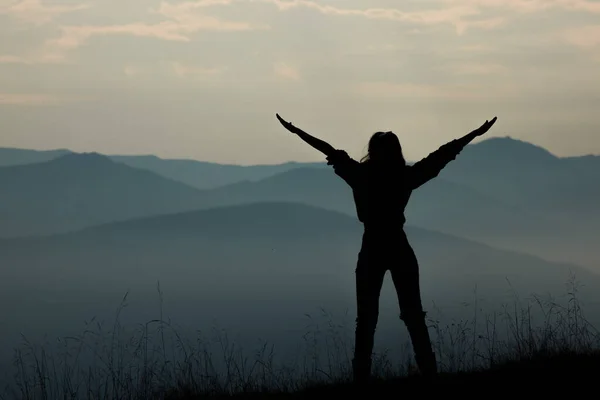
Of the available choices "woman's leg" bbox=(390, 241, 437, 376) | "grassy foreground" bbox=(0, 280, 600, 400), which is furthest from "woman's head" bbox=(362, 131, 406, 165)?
"grassy foreground" bbox=(0, 280, 600, 400)

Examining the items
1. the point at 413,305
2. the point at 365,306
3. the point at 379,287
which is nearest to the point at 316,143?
the point at 379,287

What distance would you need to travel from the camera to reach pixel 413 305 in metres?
9.71

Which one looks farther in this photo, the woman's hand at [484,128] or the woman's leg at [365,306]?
the woman's hand at [484,128]

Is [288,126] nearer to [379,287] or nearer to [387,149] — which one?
[387,149]

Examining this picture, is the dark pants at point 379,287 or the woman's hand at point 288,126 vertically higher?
the woman's hand at point 288,126

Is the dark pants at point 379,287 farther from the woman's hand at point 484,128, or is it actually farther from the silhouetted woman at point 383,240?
the woman's hand at point 484,128

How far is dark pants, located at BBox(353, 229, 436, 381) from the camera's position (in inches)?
379

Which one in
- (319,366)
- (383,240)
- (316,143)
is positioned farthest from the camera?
(319,366)

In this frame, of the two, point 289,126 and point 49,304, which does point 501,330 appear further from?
point 49,304

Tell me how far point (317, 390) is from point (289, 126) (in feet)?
9.65

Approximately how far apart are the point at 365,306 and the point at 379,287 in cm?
24

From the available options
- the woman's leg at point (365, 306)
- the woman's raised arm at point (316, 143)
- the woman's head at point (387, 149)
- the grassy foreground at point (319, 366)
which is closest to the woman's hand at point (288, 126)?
the woman's raised arm at point (316, 143)

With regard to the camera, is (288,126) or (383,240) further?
(288,126)

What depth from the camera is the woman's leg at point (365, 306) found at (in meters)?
9.66
